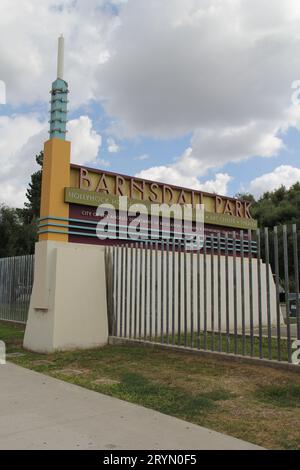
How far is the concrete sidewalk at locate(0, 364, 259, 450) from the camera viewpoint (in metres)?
4.48

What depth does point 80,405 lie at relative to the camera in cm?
597

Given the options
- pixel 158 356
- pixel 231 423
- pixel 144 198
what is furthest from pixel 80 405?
pixel 144 198

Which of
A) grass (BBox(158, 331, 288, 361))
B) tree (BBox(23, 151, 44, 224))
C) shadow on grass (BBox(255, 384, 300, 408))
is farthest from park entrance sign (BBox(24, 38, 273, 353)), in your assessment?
tree (BBox(23, 151, 44, 224))

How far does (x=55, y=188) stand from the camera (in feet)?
38.2

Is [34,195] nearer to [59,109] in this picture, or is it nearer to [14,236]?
[14,236]

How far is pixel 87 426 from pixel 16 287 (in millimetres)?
12014

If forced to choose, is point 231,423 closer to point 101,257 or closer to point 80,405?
point 80,405

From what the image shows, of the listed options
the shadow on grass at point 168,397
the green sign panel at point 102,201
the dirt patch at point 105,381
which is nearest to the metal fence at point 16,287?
the green sign panel at point 102,201

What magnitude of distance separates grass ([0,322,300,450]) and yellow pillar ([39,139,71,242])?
300 centimetres

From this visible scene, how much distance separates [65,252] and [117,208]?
259 cm

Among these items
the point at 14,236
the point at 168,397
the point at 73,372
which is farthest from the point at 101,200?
the point at 14,236

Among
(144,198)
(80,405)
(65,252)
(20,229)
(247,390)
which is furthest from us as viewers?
(20,229)

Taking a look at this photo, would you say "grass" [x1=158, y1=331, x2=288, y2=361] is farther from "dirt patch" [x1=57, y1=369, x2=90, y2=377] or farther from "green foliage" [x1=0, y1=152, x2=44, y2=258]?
"green foliage" [x1=0, y1=152, x2=44, y2=258]

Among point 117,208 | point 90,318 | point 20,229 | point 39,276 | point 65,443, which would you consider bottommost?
point 65,443
